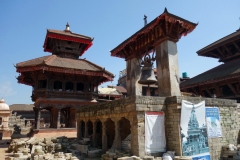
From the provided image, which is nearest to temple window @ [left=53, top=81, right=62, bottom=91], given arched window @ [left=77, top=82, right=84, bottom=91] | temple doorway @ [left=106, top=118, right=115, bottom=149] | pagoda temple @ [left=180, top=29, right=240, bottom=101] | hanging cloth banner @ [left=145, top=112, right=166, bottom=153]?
arched window @ [left=77, top=82, right=84, bottom=91]

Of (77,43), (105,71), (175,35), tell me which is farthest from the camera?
(77,43)

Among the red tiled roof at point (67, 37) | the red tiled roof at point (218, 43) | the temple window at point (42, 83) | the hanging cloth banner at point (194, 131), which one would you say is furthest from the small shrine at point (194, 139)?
the red tiled roof at point (67, 37)

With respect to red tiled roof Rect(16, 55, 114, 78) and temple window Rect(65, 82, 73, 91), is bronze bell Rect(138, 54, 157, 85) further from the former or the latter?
temple window Rect(65, 82, 73, 91)

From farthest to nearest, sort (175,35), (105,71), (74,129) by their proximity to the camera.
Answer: (105,71) → (74,129) → (175,35)

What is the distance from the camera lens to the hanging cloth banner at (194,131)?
29.9ft

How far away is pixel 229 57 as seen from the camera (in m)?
21.3

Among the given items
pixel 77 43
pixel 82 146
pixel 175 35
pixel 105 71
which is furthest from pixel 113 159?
pixel 77 43

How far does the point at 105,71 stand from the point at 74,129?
6.64 meters

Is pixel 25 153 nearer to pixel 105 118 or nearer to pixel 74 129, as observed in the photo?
pixel 105 118

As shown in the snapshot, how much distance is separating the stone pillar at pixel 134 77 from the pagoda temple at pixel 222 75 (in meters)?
8.06

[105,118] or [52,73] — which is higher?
[52,73]

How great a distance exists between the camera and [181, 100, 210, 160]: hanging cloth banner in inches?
359

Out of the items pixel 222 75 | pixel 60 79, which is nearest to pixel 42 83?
pixel 60 79

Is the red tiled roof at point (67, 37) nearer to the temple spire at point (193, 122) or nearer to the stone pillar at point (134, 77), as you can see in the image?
the stone pillar at point (134, 77)
